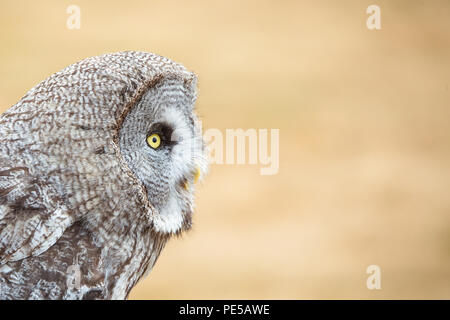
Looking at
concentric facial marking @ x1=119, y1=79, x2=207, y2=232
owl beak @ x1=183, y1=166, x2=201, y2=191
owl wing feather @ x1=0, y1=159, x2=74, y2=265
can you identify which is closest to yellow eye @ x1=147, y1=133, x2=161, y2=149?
concentric facial marking @ x1=119, y1=79, x2=207, y2=232

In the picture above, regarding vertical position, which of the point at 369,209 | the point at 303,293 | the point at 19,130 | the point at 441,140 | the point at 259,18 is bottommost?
the point at 303,293

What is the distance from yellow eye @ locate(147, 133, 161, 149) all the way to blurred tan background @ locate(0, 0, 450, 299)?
5086 mm

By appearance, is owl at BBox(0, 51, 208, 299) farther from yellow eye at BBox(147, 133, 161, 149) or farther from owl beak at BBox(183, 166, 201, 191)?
owl beak at BBox(183, 166, 201, 191)

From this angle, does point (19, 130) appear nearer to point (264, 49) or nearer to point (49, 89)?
point (49, 89)

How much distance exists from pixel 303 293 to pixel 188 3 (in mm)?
8987

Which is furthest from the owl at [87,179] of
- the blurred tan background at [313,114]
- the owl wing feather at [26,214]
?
the blurred tan background at [313,114]

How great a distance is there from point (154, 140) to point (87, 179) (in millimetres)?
329

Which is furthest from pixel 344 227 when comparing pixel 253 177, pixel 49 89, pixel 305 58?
pixel 49 89

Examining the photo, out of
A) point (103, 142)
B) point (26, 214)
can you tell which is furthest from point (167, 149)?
point (26, 214)

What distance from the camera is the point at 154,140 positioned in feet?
7.84

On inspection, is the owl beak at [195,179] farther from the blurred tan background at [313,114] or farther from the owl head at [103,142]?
the blurred tan background at [313,114]

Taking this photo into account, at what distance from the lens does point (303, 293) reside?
7.62m

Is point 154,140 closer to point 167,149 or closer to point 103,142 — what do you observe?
point 167,149

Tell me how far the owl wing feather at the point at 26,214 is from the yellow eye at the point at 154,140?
396 mm
